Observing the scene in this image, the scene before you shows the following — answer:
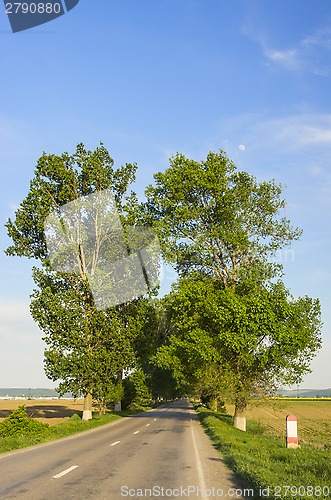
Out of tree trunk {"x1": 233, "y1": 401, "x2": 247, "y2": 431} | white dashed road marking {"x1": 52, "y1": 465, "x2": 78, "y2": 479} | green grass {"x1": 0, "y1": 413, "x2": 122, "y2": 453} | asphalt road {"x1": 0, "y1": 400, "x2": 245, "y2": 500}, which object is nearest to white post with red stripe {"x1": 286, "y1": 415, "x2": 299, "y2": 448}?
asphalt road {"x1": 0, "y1": 400, "x2": 245, "y2": 500}

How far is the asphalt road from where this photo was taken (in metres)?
9.86

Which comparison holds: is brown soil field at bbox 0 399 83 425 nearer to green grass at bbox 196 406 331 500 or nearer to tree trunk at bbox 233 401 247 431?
tree trunk at bbox 233 401 247 431

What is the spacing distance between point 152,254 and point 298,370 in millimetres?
16259

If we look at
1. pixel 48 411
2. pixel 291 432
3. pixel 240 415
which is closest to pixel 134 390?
pixel 48 411

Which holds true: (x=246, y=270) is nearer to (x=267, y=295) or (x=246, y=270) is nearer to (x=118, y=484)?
(x=267, y=295)

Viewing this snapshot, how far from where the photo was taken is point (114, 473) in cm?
1234

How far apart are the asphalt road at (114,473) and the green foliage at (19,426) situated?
4394 millimetres

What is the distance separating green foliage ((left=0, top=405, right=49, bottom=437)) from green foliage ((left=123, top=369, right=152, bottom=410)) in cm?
3170

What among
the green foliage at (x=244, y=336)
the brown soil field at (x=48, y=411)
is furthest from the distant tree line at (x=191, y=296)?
the brown soil field at (x=48, y=411)

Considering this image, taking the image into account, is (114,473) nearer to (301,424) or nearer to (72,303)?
(72,303)

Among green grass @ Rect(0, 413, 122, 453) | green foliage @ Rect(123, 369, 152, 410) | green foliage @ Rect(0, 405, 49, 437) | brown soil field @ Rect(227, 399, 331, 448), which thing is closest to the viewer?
green grass @ Rect(0, 413, 122, 453)

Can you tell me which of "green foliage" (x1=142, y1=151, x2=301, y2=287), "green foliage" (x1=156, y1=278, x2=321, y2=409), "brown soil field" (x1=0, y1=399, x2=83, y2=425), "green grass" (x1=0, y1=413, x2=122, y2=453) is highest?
"green foliage" (x1=142, y1=151, x2=301, y2=287)

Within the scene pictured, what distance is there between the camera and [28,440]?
69.3ft

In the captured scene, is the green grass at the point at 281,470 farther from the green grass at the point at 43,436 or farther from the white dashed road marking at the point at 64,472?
the green grass at the point at 43,436
